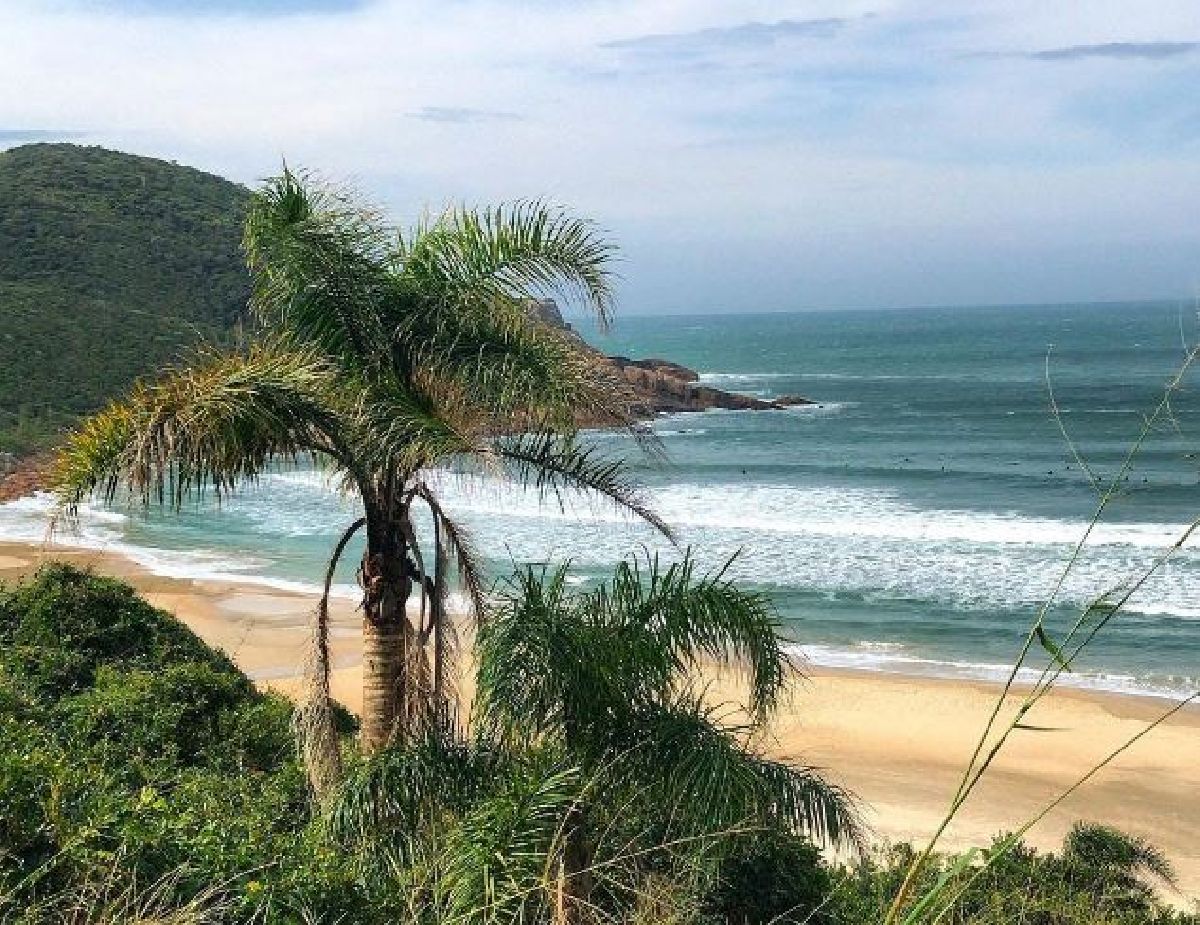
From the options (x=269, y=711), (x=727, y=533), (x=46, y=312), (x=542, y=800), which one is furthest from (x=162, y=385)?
(x=46, y=312)

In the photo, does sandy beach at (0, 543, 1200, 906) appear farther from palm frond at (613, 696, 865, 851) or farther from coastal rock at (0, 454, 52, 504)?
coastal rock at (0, 454, 52, 504)

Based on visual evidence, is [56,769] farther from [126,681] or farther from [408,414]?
[126,681]

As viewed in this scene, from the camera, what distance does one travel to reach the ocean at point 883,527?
69.3 feet

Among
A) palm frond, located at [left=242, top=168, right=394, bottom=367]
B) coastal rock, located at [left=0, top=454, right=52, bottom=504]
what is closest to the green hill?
coastal rock, located at [left=0, top=454, right=52, bottom=504]

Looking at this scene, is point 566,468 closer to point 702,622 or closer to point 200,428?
point 702,622

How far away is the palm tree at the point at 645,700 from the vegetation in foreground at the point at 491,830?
1cm

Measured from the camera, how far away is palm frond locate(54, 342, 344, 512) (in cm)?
632

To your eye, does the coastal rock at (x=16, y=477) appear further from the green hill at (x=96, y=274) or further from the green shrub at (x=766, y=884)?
the green shrub at (x=766, y=884)

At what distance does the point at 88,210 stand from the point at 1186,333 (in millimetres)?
72035

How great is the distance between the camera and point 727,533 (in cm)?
3162

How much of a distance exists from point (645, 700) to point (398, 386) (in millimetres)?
2224

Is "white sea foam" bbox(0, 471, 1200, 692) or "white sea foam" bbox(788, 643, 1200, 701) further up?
"white sea foam" bbox(0, 471, 1200, 692)

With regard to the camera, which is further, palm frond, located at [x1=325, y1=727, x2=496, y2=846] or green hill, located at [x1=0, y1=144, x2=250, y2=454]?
green hill, located at [x1=0, y1=144, x2=250, y2=454]

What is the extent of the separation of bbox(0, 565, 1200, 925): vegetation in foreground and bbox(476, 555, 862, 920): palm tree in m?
0.01
